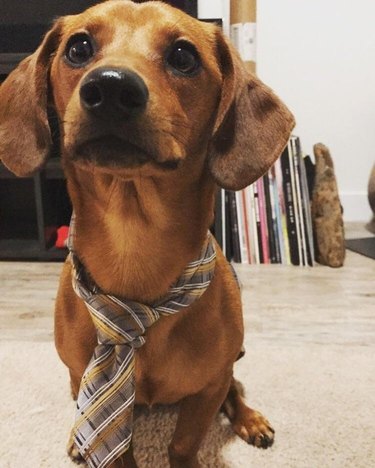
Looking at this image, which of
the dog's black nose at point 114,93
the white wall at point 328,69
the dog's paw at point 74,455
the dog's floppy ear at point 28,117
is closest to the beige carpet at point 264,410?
the dog's paw at point 74,455

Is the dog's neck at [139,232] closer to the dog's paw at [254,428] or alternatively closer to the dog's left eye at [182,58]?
the dog's left eye at [182,58]

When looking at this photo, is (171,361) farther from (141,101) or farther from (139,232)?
(141,101)

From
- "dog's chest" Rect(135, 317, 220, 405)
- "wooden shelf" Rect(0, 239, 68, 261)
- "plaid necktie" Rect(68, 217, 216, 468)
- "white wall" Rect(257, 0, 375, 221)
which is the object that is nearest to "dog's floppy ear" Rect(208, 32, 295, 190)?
"plaid necktie" Rect(68, 217, 216, 468)

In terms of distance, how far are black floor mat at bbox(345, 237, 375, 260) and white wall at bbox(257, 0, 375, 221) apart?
0.43 metres

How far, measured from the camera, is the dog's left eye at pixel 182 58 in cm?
90

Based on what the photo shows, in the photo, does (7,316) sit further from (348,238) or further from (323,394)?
(348,238)

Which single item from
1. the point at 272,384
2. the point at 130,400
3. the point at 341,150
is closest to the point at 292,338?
the point at 272,384

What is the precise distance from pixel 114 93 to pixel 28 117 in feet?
1.04

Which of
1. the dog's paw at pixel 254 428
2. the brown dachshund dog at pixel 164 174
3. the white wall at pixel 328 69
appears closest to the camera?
the brown dachshund dog at pixel 164 174

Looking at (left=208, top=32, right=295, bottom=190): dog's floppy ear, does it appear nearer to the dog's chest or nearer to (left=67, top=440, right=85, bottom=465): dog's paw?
the dog's chest

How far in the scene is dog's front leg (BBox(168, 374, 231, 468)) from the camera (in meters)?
1.06

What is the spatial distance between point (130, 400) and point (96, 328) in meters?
0.14

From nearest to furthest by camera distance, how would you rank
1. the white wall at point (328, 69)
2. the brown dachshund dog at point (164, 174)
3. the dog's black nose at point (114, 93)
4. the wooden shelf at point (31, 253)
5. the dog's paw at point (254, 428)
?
1. the dog's black nose at point (114, 93)
2. the brown dachshund dog at point (164, 174)
3. the dog's paw at point (254, 428)
4. the wooden shelf at point (31, 253)
5. the white wall at point (328, 69)

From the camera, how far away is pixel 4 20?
234 cm
